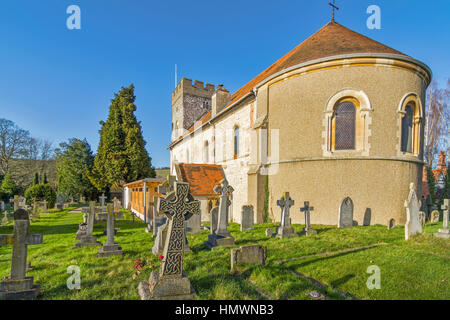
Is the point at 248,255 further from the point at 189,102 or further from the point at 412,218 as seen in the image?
the point at 189,102

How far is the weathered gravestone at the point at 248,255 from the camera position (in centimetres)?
486

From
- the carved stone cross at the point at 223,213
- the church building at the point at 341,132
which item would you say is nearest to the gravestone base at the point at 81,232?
the carved stone cross at the point at 223,213

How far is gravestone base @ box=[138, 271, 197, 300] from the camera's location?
3389mm

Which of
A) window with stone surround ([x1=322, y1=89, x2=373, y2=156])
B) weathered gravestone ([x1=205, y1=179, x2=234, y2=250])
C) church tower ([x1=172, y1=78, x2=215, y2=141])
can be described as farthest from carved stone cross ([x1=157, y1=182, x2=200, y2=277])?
church tower ([x1=172, y1=78, x2=215, y2=141])

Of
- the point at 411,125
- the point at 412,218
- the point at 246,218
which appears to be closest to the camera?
the point at 412,218

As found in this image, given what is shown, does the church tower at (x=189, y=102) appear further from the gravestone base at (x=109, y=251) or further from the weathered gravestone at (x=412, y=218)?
the weathered gravestone at (x=412, y=218)

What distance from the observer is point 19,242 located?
12.1 feet

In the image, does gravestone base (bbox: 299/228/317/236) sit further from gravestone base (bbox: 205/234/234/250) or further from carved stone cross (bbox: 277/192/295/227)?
gravestone base (bbox: 205/234/234/250)

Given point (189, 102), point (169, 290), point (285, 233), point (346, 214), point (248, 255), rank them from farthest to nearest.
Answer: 1. point (189, 102)
2. point (346, 214)
3. point (285, 233)
4. point (248, 255)
5. point (169, 290)

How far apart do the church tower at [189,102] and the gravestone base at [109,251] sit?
23020 mm

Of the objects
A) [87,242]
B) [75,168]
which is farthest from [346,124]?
[75,168]

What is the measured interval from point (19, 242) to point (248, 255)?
4350mm

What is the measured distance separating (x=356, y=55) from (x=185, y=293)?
11383mm

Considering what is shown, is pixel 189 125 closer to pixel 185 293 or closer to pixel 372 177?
pixel 372 177
